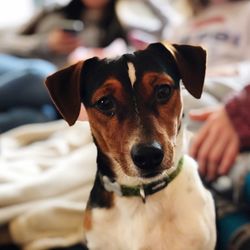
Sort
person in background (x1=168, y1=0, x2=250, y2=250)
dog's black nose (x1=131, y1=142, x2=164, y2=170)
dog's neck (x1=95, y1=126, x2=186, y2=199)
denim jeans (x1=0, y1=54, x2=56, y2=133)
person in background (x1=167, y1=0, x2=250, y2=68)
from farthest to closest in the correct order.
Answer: person in background (x1=167, y1=0, x2=250, y2=68) → denim jeans (x1=0, y1=54, x2=56, y2=133) → person in background (x1=168, y1=0, x2=250, y2=250) → dog's neck (x1=95, y1=126, x2=186, y2=199) → dog's black nose (x1=131, y1=142, x2=164, y2=170)

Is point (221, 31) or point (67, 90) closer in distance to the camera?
point (67, 90)

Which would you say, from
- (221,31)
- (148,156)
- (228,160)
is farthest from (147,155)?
(221,31)

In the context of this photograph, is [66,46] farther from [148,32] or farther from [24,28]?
[24,28]

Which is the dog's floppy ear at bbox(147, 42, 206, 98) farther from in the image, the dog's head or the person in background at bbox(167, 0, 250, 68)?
the person in background at bbox(167, 0, 250, 68)

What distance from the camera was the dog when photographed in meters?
0.82

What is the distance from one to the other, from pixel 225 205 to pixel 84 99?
44cm

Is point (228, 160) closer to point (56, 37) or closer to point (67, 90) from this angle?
point (67, 90)

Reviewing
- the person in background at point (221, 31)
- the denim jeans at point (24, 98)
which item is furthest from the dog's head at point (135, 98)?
the person in background at point (221, 31)

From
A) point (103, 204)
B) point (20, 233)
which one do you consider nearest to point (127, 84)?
point (103, 204)

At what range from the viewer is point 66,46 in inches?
82.5

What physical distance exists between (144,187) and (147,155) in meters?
0.13

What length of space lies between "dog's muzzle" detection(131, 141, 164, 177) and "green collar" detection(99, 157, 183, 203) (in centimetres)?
9

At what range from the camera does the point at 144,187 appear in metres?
0.89

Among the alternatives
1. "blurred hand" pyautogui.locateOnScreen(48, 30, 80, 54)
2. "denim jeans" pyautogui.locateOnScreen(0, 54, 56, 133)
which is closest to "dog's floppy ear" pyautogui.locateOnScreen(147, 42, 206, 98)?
"denim jeans" pyautogui.locateOnScreen(0, 54, 56, 133)
